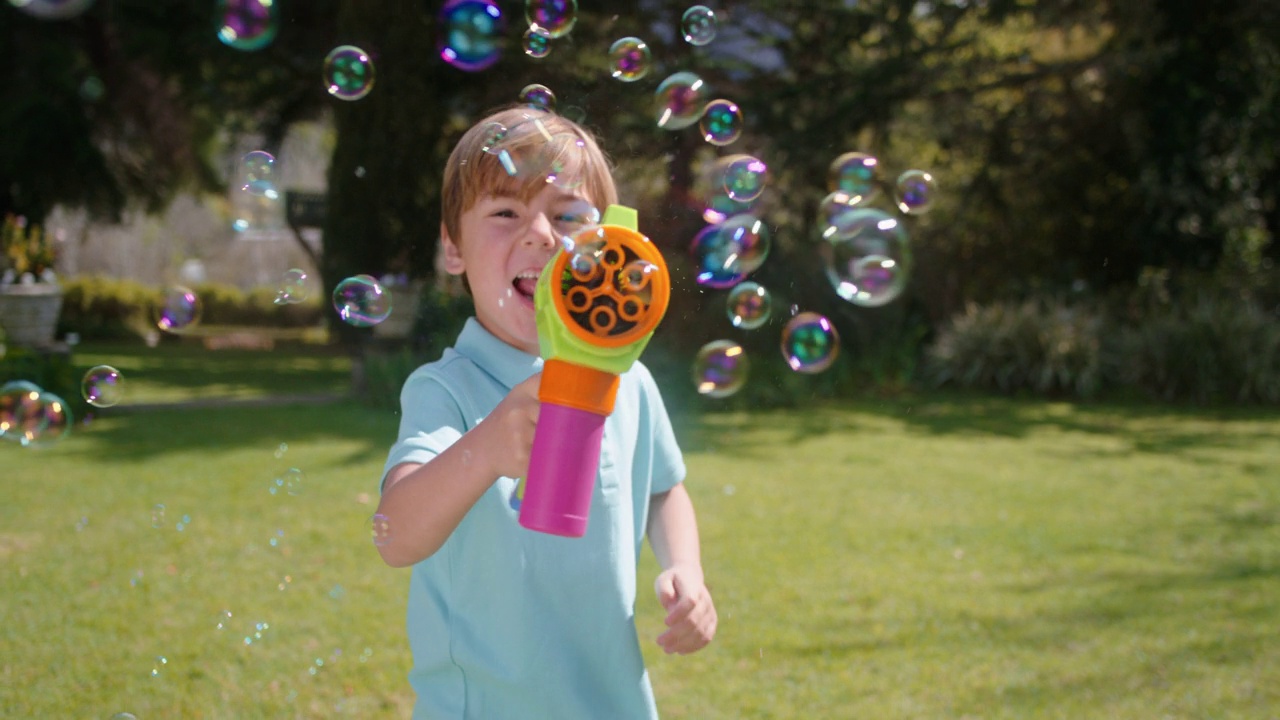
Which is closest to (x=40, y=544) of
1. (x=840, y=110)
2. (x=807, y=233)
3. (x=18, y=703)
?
(x=18, y=703)

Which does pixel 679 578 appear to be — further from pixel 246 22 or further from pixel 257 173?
pixel 246 22

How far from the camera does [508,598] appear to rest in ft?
5.00

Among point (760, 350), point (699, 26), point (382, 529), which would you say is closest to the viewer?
point (382, 529)

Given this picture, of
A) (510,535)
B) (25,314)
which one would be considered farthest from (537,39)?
(25,314)

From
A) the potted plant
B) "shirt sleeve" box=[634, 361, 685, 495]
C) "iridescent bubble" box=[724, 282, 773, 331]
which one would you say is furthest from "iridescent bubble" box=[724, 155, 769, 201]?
the potted plant

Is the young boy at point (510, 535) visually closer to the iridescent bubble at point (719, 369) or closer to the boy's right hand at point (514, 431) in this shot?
the boy's right hand at point (514, 431)

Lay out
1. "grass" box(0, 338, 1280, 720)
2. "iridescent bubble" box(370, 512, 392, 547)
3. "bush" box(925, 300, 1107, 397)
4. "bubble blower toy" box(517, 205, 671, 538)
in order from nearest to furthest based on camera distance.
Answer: "bubble blower toy" box(517, 205, 671, 538) < "iridescent bubble" box(370, 512, 392, 547) < "grass" box(0, 338, 1280, 720) < "bush" box(925, 300, 1107, 397)

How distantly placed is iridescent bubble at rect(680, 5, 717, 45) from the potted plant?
362 inches

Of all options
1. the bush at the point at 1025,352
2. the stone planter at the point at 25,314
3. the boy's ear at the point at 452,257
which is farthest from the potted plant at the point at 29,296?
the boy's ear at the point at 452,257

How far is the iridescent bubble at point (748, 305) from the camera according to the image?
2660 mm

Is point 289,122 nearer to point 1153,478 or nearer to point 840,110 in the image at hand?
point 840,110

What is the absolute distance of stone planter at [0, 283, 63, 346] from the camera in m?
10.6

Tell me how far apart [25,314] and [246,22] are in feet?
30.1

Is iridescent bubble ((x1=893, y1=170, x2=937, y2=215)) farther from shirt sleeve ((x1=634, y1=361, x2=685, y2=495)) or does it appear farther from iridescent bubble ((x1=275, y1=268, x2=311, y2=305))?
iridescent bubble ((x1=275, y1=268, x2=311, y2=305))
